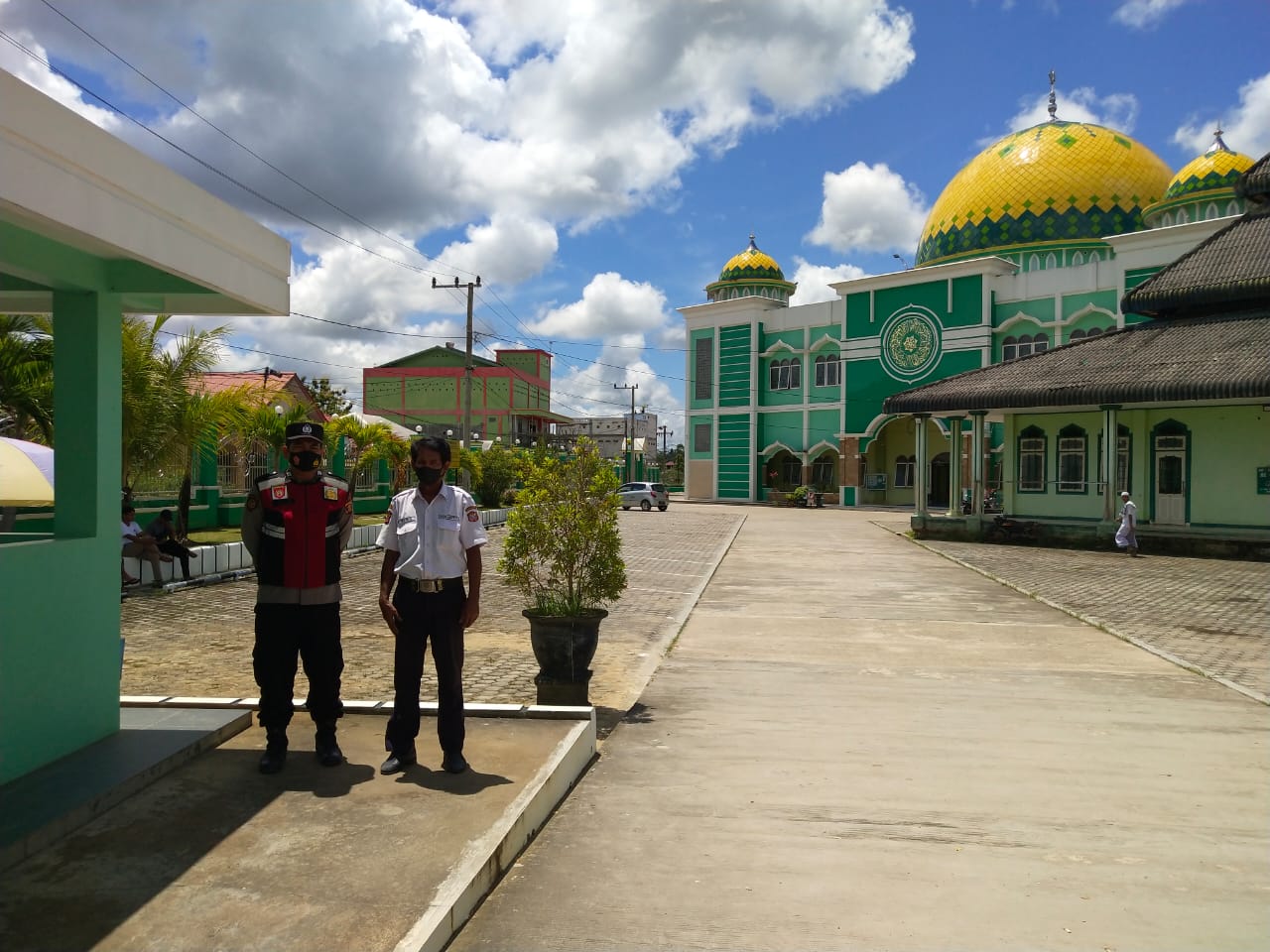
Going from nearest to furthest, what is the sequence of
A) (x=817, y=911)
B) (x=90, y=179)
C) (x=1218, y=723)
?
(x=817, y=911), (x=90, y=179), (x=1218, y=723)

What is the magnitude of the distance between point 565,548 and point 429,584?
217 cm

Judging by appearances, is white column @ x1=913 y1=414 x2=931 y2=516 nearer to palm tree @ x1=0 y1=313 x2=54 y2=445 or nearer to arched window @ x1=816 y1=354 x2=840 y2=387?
arched window @ x1=816 y1=354 x2=840 y2=387

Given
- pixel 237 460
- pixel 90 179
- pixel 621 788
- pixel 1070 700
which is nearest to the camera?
pixel 90 179

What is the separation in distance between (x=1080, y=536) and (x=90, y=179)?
→ 23.0 m

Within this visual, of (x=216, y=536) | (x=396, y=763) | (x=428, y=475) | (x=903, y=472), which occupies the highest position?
(x=903, y=472)

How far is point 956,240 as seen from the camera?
42.2 m

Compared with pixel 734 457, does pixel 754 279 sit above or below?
above

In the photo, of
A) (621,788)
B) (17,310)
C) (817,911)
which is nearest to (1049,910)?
(817,911)

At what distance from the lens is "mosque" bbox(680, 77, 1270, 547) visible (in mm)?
29688

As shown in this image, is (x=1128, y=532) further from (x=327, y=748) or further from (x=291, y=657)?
(x=291, y=657)

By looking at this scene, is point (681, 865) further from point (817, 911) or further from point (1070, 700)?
point (1070, 700)

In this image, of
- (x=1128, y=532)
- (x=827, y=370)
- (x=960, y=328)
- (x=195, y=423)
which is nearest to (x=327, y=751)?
→ (x=195, y=423)

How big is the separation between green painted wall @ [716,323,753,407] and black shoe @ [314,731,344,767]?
4479cm

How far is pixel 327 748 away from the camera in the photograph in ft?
15.7
